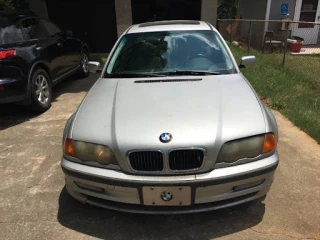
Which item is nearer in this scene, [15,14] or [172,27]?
[172,27]

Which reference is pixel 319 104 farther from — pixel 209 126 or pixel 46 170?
pixel 46 170

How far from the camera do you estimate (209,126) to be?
2.27 m

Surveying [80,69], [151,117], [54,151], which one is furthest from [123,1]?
[151,117]

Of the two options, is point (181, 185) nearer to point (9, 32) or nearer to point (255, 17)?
point (9, 32)

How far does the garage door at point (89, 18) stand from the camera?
410 inches

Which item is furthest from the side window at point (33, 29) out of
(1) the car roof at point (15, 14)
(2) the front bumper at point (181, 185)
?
(2) the front bumper at point (181, 185)

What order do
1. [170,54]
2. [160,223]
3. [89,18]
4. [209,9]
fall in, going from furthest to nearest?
[89,18] → [209,9] → [170,54] → [160,223]

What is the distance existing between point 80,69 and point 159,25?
3744 millimetres

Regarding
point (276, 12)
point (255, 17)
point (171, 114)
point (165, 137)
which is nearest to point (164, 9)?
point (276, 12)

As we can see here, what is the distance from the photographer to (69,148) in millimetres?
2400

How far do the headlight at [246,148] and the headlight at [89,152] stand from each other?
2.69ft

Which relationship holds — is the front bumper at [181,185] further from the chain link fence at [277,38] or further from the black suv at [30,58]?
the chain link fence at [277,38]

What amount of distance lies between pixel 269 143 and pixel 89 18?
31.8 feet

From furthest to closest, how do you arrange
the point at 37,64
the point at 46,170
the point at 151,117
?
the point at 37,64
the point at 46,170
the point at 151,117
